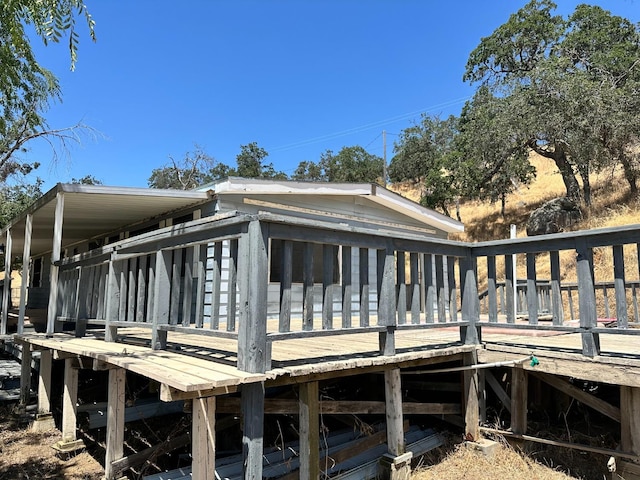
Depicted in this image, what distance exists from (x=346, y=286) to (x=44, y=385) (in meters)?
5.23

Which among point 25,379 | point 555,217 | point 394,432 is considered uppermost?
point 555,217

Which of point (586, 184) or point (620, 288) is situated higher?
point (586, 184)

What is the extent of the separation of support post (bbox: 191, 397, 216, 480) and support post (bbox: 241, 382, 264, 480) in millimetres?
250

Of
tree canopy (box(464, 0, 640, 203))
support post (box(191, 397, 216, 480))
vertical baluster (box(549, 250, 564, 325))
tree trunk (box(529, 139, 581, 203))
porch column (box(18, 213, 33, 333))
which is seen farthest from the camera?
tree trunk (box(529, 139, 581, 203))

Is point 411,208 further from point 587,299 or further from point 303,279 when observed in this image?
point 303,279

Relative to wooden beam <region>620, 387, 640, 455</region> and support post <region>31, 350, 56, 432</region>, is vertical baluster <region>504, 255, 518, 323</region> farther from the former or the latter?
support post <region>31, 350, 56, 432</region>

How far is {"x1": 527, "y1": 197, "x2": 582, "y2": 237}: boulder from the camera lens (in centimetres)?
1928

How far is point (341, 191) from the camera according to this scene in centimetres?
894

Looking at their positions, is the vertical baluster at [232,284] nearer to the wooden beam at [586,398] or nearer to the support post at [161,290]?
the support post at [161,290]

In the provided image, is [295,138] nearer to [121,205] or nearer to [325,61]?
[325,61]

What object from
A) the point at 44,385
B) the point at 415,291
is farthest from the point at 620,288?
the point at 44,385

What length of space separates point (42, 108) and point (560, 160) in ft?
64.5

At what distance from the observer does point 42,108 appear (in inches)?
294

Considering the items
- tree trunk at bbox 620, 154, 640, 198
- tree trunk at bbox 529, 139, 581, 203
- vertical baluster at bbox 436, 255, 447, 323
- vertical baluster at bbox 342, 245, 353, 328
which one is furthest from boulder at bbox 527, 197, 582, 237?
vertical baluster at bbox 342, 245, 353, 328
